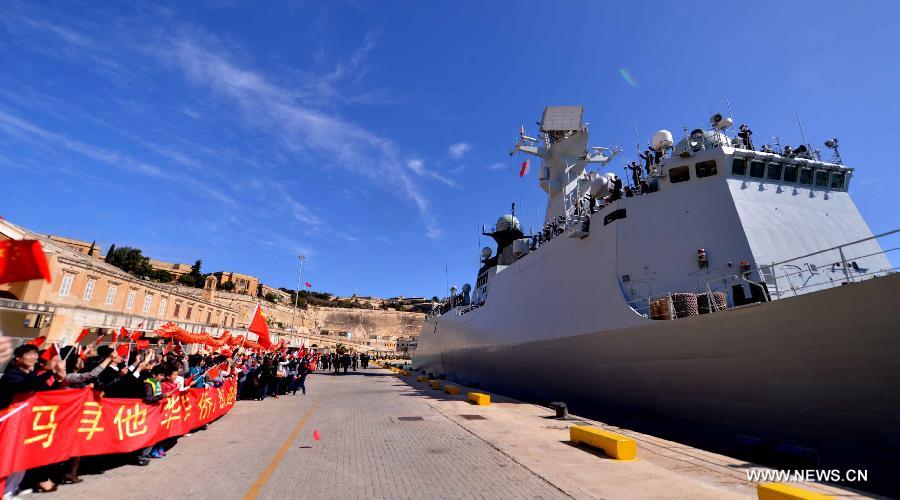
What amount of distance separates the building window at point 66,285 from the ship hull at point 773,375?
2530 cm

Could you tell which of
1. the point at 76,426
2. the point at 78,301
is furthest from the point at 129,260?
the point at 76,426

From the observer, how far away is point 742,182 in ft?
36.8

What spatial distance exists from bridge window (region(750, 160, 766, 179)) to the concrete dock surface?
27.5 feet

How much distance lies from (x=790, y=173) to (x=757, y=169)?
3.79 ft

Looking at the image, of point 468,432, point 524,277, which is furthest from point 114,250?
point 468,432

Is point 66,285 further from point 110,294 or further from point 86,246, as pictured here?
point 86,246

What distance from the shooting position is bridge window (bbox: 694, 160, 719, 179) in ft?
37.6

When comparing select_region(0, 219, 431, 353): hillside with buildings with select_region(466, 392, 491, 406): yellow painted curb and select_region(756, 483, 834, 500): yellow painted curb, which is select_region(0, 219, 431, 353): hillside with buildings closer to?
select_region(466, 392, 491, 406): yellow painted curb

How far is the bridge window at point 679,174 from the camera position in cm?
1189

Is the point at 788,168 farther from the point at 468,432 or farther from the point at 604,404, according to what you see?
the point at 468,432

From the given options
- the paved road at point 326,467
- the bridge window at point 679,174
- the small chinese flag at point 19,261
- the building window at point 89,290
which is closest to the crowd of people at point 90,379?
the paved road at point 326,467

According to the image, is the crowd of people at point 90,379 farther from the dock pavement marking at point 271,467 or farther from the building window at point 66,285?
the building window at point 66,285

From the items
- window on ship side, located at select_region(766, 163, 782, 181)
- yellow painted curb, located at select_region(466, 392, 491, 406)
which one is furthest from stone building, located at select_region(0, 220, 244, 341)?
window on ship side, located at select_region(766, 163, 782, 181)

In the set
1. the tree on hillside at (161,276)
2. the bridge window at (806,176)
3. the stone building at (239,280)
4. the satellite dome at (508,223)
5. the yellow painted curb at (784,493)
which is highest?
the stone building at (239,280)
